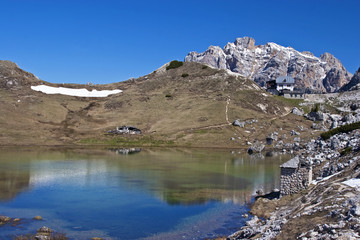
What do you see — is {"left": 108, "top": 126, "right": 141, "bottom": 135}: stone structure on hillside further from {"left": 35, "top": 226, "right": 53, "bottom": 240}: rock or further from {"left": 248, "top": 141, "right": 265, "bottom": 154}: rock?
{"left": 35, "top": 226, "right": 53, "bottom": 240}: rock

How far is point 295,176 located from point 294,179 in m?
0.39

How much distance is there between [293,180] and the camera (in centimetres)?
3684

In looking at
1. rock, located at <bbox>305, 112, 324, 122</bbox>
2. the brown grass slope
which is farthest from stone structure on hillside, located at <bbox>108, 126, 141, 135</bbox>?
rock, located at <bbox>305, 112, 324, 122</bbox>

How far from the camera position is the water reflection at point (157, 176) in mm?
42875

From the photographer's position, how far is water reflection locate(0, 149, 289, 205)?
4288 cm

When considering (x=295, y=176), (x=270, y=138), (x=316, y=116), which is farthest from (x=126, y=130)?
(x=295, y=176)

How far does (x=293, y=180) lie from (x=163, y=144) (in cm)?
7684

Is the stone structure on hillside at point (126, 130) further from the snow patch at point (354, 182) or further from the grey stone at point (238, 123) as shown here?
the snow patch at point (354, 182)

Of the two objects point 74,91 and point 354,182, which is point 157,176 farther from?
point 74,91

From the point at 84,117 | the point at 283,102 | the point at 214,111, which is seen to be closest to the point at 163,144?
the point at 214,111

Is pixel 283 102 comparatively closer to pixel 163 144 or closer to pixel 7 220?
pixel 163 144

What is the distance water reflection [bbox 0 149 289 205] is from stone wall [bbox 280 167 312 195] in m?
5.29

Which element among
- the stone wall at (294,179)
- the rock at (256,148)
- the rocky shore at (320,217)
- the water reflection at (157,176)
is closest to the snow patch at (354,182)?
the rocky shore at (320,217)

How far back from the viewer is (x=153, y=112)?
145 meters
